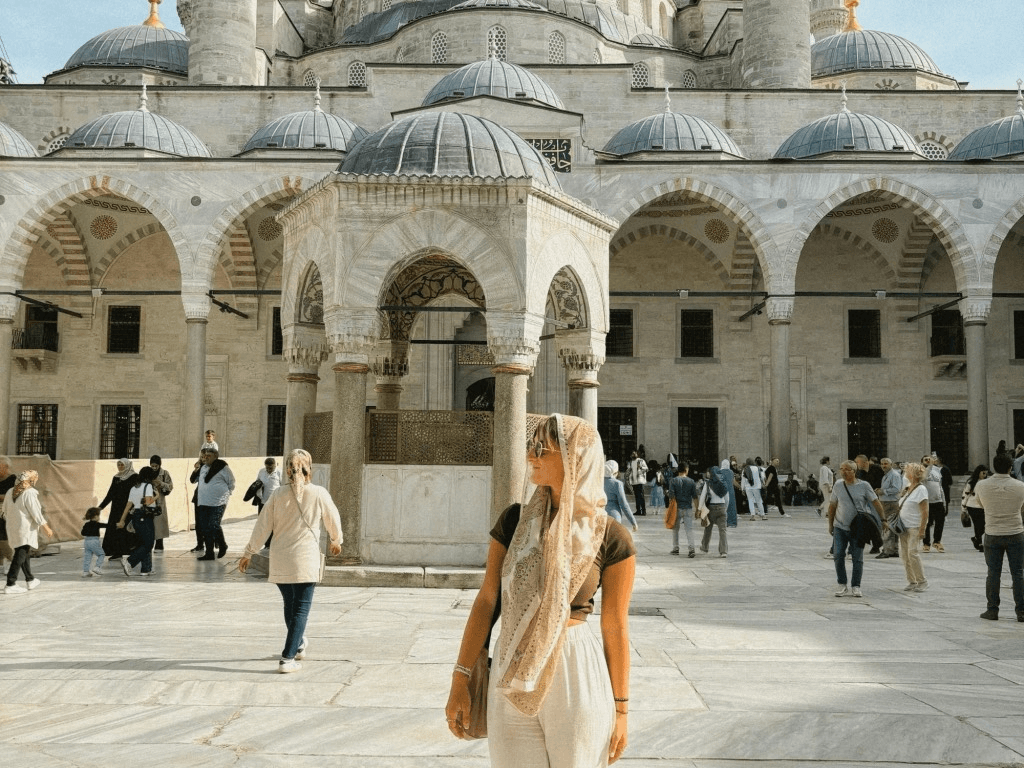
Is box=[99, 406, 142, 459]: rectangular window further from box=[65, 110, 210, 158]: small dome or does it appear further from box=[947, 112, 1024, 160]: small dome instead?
box=[947, 112, 1024, 160]: small dome

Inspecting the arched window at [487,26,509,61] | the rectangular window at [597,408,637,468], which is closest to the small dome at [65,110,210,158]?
the arched window at [487,26,509,61]

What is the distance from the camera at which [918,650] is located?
5.02 m

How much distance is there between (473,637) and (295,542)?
247 cm

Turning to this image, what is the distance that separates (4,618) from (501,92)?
47.2 feet

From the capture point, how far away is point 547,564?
1.99 metres

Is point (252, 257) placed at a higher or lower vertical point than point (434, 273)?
higher

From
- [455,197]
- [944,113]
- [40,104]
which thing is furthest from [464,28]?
[455,197]

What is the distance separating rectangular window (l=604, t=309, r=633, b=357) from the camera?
20688 millimetres

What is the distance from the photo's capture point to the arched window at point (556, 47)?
21.9m

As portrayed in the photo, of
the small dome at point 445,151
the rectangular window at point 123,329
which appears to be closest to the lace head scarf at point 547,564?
the small dome at point 445,151

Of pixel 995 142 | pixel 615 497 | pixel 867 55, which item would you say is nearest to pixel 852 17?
pixel 867 55

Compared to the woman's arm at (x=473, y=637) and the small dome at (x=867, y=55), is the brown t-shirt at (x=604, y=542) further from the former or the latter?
the small dome at (x=867, y=55)

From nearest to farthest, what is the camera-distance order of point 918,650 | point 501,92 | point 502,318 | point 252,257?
1. point 918,650
2. point 502,318
3. point 501,92
4. point 252,257

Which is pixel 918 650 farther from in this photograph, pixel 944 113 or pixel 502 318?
pixel 944 113
